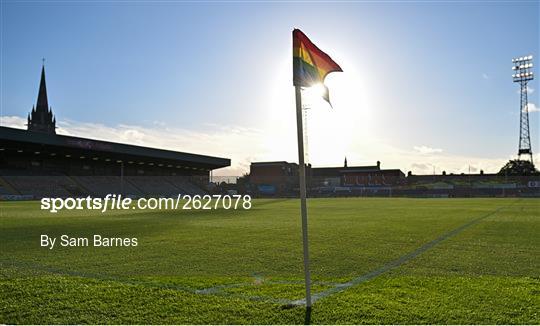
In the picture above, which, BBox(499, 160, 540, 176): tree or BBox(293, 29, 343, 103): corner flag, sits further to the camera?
BBox(499, 160, 540, 176): tree

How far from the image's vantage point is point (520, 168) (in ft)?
321

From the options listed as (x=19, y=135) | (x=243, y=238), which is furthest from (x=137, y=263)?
(x=19, y=135)

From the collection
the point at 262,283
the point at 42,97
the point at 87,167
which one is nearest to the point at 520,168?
the point at 87,167

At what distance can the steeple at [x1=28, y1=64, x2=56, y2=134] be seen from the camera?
105 meters

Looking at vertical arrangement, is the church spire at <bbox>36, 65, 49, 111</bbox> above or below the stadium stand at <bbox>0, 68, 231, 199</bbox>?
above

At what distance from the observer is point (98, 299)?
5223mm

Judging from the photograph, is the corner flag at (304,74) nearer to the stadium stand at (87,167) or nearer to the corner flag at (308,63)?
the corner flag at (308,63)

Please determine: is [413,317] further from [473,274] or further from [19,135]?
[19,135]

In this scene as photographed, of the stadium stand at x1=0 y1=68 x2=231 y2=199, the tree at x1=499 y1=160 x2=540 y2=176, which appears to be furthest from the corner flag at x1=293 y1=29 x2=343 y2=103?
the tree at x1=499 y1=160 x2=540 y2=176

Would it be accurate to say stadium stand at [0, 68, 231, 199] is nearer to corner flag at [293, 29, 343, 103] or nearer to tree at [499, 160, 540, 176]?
corner flag at [293, 29, 343, 103]

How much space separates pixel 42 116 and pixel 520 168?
11780cm

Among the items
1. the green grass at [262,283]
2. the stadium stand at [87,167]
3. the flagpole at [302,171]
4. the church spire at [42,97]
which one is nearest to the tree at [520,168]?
the stadium stand at [87,167]

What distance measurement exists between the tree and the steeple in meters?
113

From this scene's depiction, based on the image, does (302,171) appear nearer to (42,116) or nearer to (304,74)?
(304,74)
